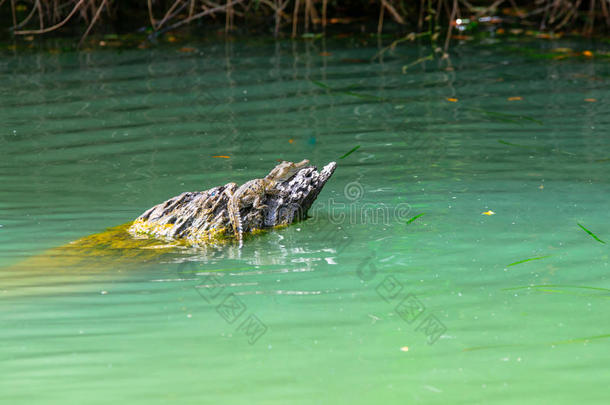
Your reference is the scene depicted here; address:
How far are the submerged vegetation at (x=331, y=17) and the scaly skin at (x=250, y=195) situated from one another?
7.25 m

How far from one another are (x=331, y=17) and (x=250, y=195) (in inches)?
375

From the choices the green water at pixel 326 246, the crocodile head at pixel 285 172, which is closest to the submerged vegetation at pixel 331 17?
the green water at pixel 326 246

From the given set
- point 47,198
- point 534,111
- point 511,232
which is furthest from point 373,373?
point 534,111

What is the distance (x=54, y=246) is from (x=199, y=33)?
837 cm

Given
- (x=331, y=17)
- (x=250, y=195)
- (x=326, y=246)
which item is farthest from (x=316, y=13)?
(x=326, y=246)

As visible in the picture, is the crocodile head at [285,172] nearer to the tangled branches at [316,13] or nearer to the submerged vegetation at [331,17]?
the tangled branches at [316,13]

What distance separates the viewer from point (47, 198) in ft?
21.0

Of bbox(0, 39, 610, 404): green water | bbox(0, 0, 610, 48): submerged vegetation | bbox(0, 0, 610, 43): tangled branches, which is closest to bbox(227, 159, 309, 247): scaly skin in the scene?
bbox(0, 39, 610, 404): green water

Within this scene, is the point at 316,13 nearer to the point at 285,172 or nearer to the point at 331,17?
the point at 331,17

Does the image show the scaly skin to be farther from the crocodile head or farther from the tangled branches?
the tangled branches

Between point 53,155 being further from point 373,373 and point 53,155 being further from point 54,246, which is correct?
point 373,373

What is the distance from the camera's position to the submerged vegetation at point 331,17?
12.8 meters

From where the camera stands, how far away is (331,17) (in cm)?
1440

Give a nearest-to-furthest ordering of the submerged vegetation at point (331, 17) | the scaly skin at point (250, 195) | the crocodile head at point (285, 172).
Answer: the scaly skin at point (250, 195) → the crocodile head at point (285, 172) → the submerged vegetation at point (331, 17)
